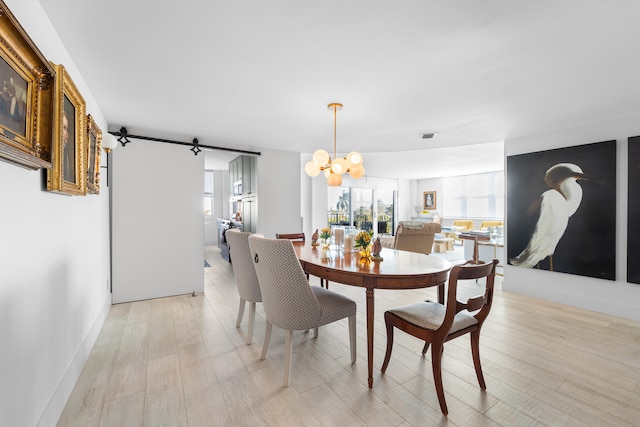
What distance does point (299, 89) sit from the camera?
236cm

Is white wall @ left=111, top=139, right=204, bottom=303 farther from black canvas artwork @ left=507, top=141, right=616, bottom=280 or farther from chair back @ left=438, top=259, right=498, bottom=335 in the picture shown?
black canvas artwork @ left=507, top=141, right=616, bottom=280

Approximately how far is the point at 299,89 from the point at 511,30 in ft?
4.79

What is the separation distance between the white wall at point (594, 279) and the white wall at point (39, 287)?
15.9ft

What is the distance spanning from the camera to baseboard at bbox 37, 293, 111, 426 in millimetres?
1454

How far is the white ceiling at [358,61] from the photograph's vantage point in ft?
4.69

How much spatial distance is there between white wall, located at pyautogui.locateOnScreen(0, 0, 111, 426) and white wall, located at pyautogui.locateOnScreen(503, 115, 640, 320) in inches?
190

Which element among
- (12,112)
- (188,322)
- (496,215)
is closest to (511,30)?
(12,112)

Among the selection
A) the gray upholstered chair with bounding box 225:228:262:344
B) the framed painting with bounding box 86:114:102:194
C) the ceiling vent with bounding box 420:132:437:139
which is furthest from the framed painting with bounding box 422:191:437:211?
the framed painting with bounding box 86:114:102:194

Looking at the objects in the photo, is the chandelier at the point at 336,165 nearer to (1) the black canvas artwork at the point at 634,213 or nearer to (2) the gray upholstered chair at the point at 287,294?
(2) the gray upholstered chair at the point at 287,294

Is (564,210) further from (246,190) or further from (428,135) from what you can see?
(246,190)

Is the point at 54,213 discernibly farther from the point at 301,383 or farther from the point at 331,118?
the point at 331,118

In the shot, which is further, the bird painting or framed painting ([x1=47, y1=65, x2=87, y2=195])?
the bird painting

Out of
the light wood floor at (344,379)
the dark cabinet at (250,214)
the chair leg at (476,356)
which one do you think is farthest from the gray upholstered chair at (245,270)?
the dark cabinet at (250,214)

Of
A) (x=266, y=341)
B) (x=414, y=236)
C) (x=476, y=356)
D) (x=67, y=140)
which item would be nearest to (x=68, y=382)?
(x=266, y=341)
